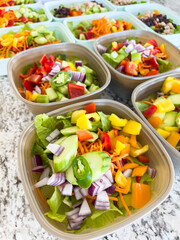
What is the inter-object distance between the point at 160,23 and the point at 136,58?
75cm

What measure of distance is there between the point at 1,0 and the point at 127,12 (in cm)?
129

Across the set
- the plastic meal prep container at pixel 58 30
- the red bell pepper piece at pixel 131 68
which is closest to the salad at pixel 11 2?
the plastic meal prep container at pixel 58 30

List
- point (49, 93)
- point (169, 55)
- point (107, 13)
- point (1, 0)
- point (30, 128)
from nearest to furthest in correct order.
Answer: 1. point (30, 128)
2. point (49, 93)
3. point (169, 55)
4. point (107, 13)
5. point (1, 0)

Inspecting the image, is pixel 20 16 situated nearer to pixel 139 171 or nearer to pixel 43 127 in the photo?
pixel 43 127

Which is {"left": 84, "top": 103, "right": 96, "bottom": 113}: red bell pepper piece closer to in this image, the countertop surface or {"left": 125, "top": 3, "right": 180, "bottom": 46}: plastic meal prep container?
the countertop surface

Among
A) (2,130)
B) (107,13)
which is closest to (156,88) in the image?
(2,130)

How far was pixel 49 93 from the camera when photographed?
1166mm

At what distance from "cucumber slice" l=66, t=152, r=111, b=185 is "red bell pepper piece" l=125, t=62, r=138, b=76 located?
69 centimetres

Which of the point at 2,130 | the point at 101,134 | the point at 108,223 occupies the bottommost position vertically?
the point at 2,130

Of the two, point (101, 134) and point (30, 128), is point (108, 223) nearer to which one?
point (101, 134)

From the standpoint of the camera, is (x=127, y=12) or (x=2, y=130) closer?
(x=2, y=130)

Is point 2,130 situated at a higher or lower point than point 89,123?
lower

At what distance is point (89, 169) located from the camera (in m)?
0.76

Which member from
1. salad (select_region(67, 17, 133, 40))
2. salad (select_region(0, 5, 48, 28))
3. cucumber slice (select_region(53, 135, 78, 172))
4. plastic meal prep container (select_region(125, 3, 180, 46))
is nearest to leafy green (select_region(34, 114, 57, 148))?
cucumber slice (select_region(53, 135, 78, 172))
